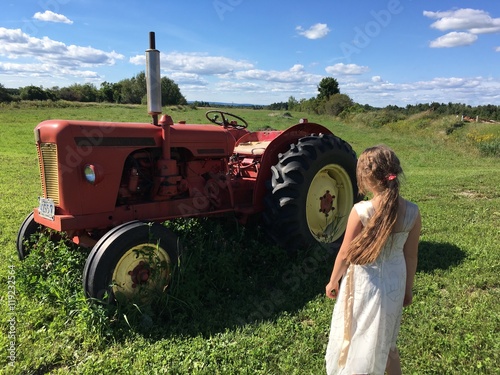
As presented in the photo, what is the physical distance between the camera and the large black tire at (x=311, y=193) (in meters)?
4.43

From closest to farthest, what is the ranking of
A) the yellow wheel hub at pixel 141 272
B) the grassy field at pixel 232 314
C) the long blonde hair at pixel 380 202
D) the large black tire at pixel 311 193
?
the long blonde hair at pixel 380 202, the grassy field at pixel 232 314, the yellow wheel hub at pixel 141 272, the large black tire at pixel 311 193

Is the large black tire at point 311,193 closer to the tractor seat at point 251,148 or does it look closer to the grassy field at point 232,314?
the grassy field at point 232,314

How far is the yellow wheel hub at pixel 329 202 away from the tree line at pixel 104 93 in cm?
3561

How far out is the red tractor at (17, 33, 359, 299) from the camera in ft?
11.5

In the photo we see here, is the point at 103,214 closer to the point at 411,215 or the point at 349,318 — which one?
the point at 349,318

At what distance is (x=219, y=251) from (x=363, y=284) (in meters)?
2.37

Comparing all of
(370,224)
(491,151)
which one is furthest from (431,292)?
(491,151)

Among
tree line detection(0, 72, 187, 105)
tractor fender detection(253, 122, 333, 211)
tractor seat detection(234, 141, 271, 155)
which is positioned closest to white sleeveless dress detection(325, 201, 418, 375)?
→ tractor fender detection(253, 122, 333, 211)

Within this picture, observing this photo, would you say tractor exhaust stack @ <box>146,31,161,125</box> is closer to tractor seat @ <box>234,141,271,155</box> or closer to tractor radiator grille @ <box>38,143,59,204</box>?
tractor radiator grille @ <box>38,143,59,204</box>

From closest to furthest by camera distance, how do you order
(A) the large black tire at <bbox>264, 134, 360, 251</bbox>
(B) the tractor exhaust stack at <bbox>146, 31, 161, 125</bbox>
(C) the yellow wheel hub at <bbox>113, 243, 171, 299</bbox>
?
1. (C) the yellow wheel hub at <bbox>113, 243, 171, 299</bbox>
2. (B) the tractor exhaust stack at <bbox>146, 31, 161, 125</bbox>
3. (A) the large black tire at <bbox>264, 134, 360, 251</bbox>

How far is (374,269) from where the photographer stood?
2199 mm

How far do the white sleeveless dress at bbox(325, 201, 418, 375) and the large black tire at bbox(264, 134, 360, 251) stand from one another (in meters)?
2.19

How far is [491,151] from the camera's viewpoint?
1691 cm

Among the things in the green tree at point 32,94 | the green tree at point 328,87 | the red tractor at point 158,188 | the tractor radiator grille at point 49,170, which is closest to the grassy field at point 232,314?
the red tractor at point 158,188
